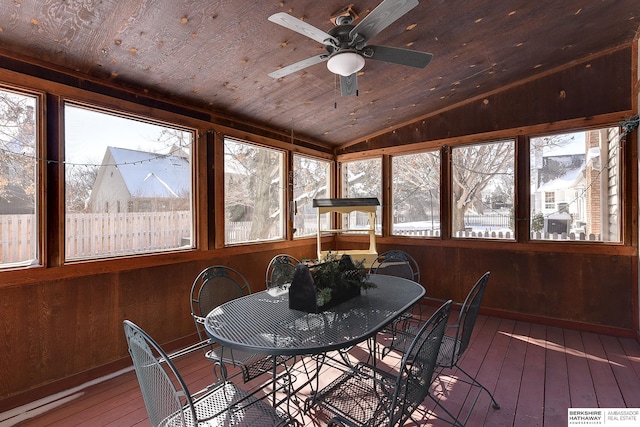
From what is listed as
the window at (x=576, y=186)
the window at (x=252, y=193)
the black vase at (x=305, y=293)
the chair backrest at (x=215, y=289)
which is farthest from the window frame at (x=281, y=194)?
the window at (x=576, y=186)

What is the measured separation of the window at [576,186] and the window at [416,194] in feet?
3.83

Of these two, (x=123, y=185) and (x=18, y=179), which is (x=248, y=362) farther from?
(x=18, y=179)

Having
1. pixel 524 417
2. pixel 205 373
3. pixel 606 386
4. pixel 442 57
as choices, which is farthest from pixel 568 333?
pixel 205 373

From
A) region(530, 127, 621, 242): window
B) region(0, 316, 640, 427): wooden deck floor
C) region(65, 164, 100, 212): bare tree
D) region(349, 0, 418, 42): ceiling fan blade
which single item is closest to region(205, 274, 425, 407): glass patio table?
region(0, 316, 640, 427): wooden deck floor

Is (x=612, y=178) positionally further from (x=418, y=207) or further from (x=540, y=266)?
(x=418, y=207)

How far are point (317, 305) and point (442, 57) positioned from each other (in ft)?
8.71

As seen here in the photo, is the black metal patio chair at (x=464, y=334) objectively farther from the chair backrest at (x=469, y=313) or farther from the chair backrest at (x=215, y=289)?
the chair backrest at (x=215, y=289)

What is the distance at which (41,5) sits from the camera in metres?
1.83

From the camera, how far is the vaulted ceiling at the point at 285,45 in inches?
80.2

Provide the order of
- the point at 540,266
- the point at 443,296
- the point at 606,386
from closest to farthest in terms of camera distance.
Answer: the point at 606,386
the point at 540,266
the point at 443,296

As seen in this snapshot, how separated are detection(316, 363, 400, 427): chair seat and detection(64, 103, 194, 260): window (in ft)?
7.20

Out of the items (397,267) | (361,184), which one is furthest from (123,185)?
(361,184)

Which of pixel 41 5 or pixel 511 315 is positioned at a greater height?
pixel 41 5

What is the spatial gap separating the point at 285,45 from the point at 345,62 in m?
0.72
